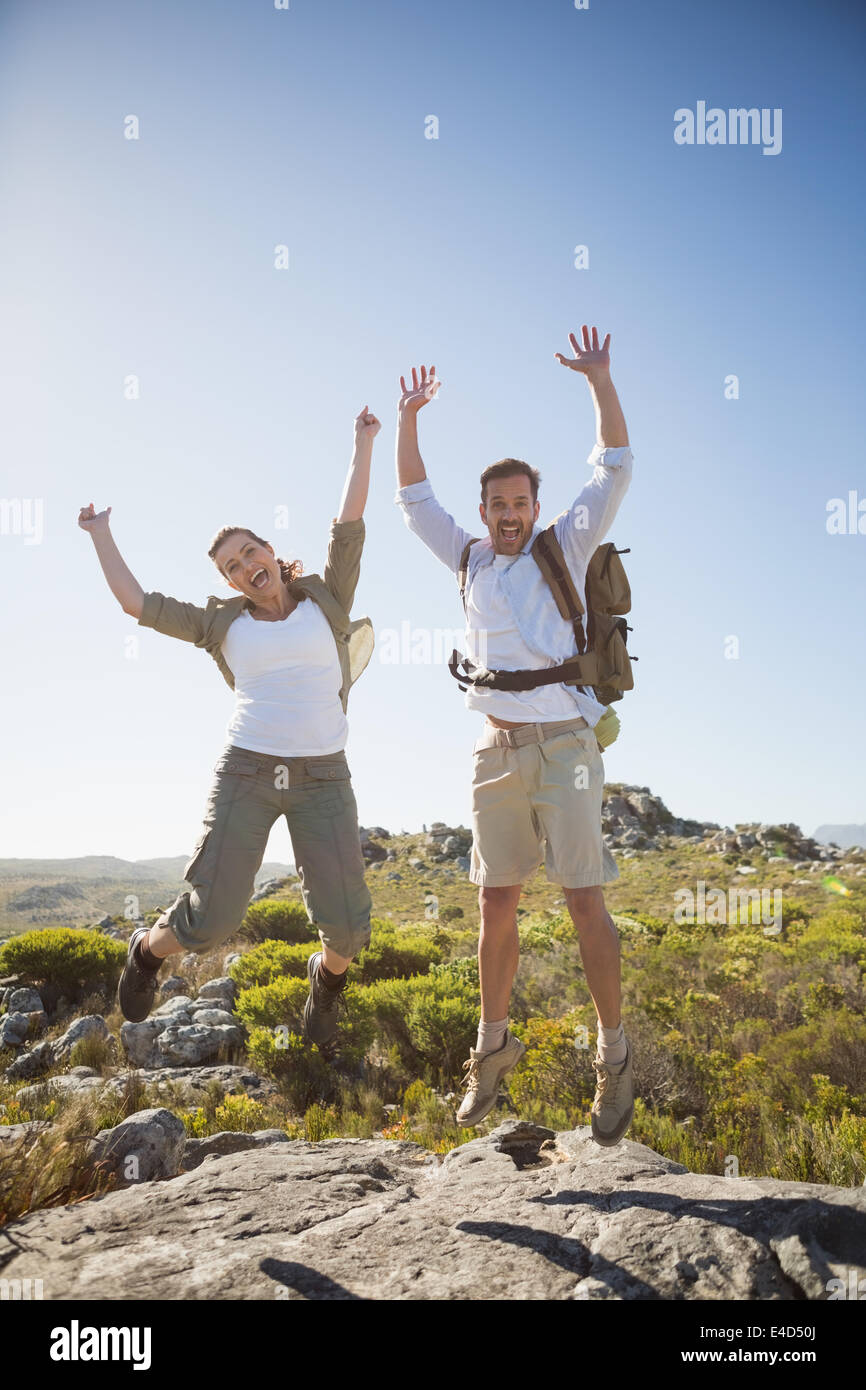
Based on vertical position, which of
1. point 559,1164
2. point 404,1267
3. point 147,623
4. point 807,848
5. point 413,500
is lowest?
point 807,848

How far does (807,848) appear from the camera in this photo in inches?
1391

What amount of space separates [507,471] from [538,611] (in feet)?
2.18

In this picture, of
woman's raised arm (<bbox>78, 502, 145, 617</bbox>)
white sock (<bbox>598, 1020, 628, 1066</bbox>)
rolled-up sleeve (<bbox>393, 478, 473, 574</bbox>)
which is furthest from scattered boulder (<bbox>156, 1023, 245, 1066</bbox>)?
rolled-up sleeve (<bbox>393, 478, 473, 574</bbox>)

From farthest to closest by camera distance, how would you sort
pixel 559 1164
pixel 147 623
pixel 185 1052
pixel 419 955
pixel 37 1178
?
1. pixel 419 955
2. pixel 185 1052
3. pixel 147 623
4. pixel 559 1164
5. pixel 37 1178

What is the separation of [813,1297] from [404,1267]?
125 cm

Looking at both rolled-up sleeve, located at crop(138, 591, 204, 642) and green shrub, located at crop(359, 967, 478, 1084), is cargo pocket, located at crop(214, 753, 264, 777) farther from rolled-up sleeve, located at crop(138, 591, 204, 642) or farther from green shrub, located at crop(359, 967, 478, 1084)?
green shrub, located at crop(359, 967, 478, 1084)

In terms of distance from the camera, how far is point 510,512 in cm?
356

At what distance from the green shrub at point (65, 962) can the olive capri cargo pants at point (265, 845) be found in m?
8.33

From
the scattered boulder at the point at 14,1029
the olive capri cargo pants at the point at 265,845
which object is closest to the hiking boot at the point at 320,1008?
the olive capri cargo pants at the point at 265,845

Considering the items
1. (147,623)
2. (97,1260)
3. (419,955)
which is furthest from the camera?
(419,955)

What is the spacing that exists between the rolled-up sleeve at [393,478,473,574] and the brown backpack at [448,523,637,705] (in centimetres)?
45
